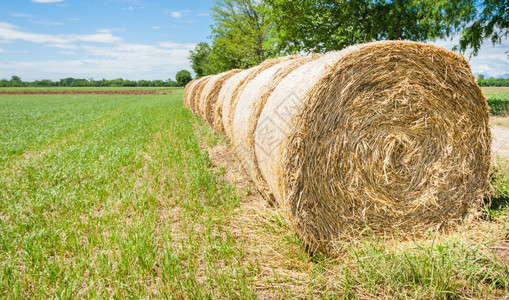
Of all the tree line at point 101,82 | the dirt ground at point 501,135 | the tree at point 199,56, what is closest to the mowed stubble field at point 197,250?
the dirt ground at point 501,135

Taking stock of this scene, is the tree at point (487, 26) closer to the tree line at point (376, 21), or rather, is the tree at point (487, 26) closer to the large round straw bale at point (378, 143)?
the tree line at point (376, 21)

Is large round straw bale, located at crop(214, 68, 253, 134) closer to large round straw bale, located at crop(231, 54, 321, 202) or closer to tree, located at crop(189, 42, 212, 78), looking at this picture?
large round straw bale, located at crop(231, 54, 321, 202)

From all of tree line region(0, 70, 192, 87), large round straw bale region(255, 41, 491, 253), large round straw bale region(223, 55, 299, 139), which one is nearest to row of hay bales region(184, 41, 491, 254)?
large round straw bale region(255, 41, 491, 253)

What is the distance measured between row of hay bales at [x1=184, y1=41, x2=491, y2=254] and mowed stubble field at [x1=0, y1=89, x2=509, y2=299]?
11.2 inches

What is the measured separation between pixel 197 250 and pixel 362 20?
45.8 feet

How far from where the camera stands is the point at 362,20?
45.5ft

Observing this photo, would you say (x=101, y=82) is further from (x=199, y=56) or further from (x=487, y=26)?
(x=487, y=26)

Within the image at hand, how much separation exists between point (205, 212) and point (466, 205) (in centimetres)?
294

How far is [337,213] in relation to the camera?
2.98 metres

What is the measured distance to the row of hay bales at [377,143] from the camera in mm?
2820

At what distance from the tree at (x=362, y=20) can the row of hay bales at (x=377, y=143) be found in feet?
34.2

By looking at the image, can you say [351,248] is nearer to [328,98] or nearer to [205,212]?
[328,98]

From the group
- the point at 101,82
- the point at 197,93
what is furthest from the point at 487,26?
the point at 101,82

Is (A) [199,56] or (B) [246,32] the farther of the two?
(A) [199,56]
